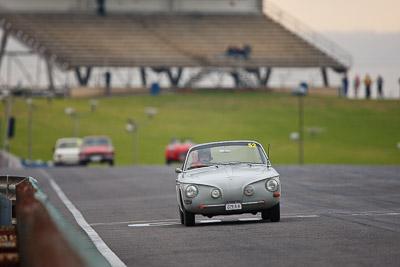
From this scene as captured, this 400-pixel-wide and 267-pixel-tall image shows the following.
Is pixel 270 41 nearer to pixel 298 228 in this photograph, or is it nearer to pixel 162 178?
pixel 162 178

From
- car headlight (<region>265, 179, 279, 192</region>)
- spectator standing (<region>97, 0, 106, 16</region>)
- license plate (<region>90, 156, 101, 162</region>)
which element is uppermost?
car headlight (<region>265, 179, 279, 192</region>)

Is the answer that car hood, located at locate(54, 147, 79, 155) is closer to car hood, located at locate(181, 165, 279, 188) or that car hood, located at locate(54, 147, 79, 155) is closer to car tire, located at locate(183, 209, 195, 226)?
car hood, located at locate(181, 165, 279, 188)

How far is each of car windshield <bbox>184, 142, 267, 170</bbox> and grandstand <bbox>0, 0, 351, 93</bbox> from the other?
76.0 metres

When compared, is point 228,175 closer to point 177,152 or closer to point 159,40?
point 177,152

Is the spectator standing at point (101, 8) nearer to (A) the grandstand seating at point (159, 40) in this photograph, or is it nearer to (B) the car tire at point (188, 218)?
(A) the grandstand seating at point (159, 40)

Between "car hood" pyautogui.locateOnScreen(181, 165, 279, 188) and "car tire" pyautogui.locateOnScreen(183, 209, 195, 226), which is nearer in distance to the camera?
"car hood" pyautogui.locateOnScreen(181, 165, 279, 188)

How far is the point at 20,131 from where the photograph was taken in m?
79.8

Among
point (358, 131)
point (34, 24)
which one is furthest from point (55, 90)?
point (358, 131)

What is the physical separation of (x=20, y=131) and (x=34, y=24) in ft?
67.8

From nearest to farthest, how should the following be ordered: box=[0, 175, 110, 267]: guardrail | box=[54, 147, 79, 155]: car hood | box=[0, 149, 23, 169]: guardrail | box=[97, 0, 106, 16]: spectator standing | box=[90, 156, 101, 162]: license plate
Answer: box=[0, 175, 110, 267]: guardrail, box=[90, 156, 101, 162]: license plate, box=[54, 147, 79, 155]: car hood, box=[0, 149, 23, 169]: guardrail, box=[97, 0, 106, 16]: spectator standing

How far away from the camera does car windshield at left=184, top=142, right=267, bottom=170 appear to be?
17422 mm

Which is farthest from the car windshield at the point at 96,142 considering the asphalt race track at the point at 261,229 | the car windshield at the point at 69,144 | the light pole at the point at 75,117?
the asphalt race track at the point at 261,229

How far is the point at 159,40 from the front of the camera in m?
96.9

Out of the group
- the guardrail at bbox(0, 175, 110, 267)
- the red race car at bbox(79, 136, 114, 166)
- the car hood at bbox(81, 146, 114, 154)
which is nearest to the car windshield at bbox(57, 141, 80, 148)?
the red race car at bbox(79, 136, 114, 166)
